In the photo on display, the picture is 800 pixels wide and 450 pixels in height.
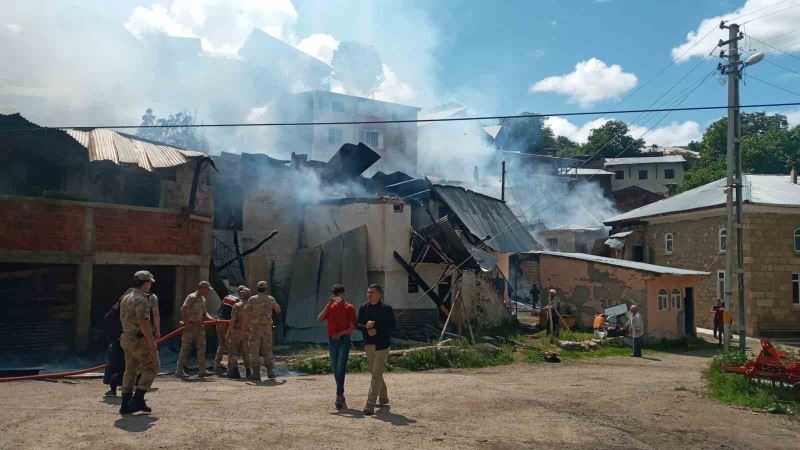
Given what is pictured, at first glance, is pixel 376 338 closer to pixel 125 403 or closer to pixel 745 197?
pixel 125 403

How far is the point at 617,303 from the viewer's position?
2305 centimetres

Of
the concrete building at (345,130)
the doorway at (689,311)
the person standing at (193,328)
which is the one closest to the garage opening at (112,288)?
the person standing at (193,328)

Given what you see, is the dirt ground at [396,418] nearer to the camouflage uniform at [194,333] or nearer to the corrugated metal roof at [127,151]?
the camouflage uniform at [194,333]

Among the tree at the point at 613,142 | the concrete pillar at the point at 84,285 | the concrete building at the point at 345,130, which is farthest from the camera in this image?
the tree at the point at 613,142

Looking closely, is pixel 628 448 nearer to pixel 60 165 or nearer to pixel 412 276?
pixel 412 276

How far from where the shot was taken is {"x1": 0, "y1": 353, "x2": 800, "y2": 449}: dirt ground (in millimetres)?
6691

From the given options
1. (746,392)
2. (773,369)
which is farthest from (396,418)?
(773,369)

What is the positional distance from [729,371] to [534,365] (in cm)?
514

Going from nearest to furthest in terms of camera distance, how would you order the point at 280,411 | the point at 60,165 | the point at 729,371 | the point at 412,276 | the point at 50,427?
the point at 50,427 → the point at 280,411 → the point at 729,371 → the point at 60,165 → the point at 412,276

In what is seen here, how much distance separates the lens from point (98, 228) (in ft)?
45.8

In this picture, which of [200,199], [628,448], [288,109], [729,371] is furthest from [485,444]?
[288,109]

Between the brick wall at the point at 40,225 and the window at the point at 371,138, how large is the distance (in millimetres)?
38438

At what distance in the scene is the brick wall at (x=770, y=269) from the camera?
2569 centimetres

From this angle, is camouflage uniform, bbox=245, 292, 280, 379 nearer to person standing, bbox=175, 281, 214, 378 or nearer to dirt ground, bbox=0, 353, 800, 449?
dirt ground, bbox=0, 353, 800, 449
